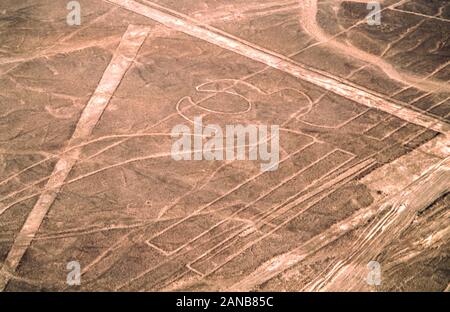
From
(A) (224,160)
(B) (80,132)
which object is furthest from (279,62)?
(B) (80,132)

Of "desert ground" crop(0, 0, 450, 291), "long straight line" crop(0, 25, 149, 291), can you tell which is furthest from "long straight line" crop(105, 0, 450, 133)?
"long straight line" crop(0, 25, 149, 291)

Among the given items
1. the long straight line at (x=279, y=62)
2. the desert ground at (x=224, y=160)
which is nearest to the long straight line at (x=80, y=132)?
the desert ground at (x=224, y=160)

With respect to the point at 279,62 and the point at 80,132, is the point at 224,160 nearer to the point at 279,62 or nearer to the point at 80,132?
the point at 80,132

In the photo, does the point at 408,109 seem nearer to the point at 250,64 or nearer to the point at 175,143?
the point at 250,64

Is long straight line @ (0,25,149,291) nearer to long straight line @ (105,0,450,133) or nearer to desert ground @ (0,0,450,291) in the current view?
desert ground @ (0,0,450,291)

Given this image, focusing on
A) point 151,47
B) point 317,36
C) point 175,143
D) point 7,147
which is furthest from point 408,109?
point 7,147

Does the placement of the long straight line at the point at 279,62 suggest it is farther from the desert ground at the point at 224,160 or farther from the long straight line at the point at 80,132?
the long straight line at the point at 80,132
